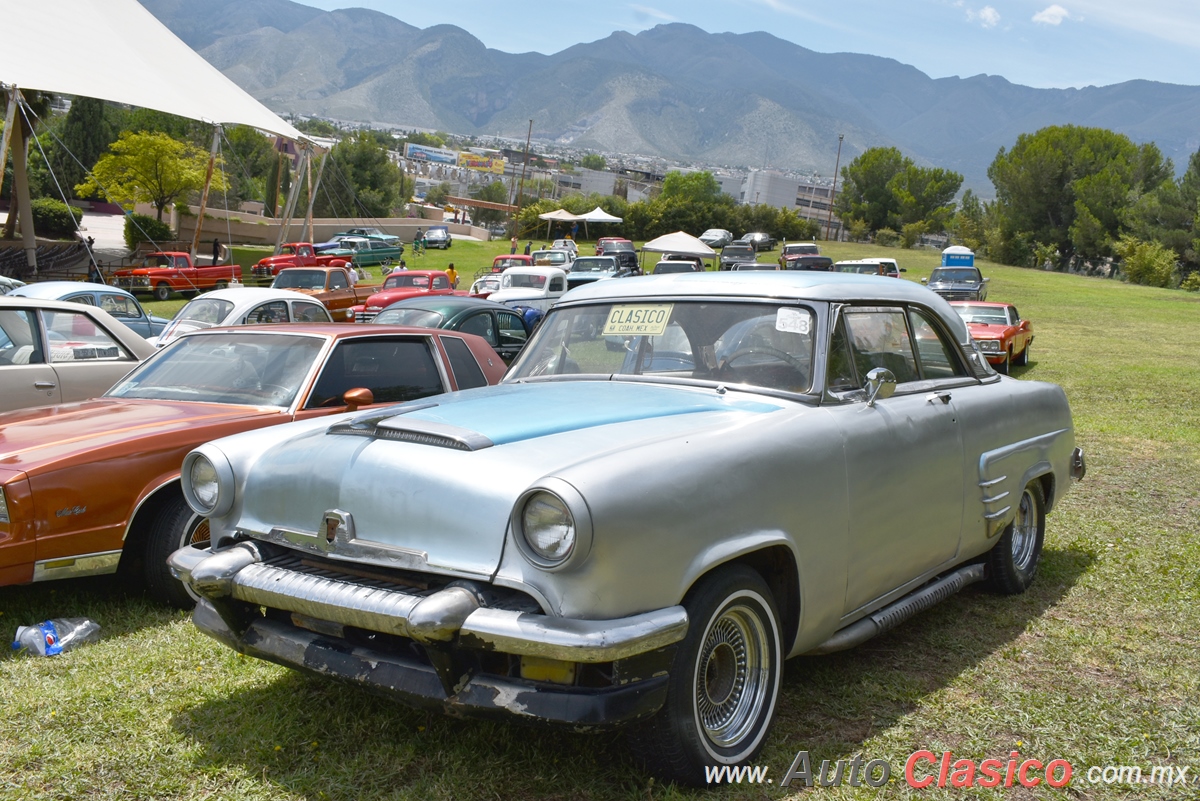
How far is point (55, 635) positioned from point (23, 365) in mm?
3077

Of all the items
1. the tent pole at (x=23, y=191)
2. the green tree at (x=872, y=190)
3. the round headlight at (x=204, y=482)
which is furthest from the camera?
the green tree at (x=872, y=190)

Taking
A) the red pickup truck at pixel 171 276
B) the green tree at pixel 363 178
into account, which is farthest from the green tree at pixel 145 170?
the green tree at pixel 363 178

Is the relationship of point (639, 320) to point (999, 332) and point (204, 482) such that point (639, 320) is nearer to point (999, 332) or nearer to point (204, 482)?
point (204, 482)

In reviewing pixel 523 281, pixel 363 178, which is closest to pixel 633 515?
pixel 523 281

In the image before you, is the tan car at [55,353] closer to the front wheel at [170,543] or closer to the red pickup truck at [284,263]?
the front wheel at [170,543]

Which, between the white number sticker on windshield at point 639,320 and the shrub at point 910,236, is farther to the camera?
the shrub at point 910,236

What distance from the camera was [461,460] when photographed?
3168 millimetres

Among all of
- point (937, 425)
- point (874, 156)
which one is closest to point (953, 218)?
point (874, 156)

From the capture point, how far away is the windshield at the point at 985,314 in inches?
738

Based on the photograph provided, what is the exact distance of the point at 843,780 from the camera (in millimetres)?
3434

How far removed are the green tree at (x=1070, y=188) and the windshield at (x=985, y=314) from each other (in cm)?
4905

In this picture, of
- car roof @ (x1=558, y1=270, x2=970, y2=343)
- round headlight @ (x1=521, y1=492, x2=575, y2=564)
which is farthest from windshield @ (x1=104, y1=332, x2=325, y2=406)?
round headlight @ (x1=521, y1=492, x2=575, y2=564)

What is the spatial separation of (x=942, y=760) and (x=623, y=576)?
160cm

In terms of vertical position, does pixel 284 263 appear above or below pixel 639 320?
below
